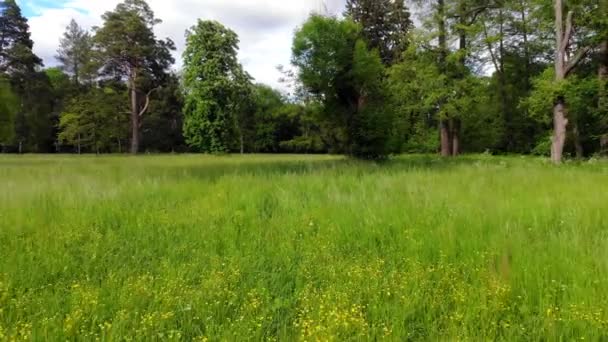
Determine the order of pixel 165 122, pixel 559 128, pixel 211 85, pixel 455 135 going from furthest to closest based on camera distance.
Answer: pixel 165 122 < pixel 211 85 < pixel 455 135 < pixel 559 128

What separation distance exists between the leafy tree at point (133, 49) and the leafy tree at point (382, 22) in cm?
2239

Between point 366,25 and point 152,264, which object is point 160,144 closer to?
point 366,25

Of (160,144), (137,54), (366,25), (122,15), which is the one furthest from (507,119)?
(160,144)

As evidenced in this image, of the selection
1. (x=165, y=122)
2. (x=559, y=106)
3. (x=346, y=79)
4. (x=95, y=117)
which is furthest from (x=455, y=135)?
(x=165, y=122)

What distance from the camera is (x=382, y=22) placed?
1543 inches

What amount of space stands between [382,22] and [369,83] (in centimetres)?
2455

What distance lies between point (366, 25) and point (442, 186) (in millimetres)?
35056

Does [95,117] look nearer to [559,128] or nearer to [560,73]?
[560,73]

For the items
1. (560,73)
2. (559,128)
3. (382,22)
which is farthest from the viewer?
(382,22)

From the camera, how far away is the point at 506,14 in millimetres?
27188

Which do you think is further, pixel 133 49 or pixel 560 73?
pixel 133 49

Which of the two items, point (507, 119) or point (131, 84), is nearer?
point (507, 119)

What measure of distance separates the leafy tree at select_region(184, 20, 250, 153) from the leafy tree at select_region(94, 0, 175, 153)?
10.3 metres

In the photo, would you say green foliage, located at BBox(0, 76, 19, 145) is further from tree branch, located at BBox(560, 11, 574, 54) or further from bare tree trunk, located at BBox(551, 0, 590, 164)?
tree branch, located at BBox(560, 11, 574, 54)
